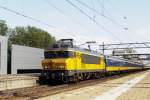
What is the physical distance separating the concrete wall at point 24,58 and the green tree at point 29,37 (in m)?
45.7

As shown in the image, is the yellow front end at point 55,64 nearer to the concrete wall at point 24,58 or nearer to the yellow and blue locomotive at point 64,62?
the yellow and blue locomotive at point 64,62

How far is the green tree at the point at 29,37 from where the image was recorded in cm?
10269

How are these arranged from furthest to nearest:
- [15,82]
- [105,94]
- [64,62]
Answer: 1. [64,62]
2. [15,82]
3. [105,94]

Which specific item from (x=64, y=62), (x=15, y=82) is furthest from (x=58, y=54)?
(x=15, y=82)

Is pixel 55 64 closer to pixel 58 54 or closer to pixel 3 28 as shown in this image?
pixel 58 54

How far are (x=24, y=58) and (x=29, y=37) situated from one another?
5403 cm

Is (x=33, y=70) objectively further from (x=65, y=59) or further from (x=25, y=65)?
(x=65, y=59)

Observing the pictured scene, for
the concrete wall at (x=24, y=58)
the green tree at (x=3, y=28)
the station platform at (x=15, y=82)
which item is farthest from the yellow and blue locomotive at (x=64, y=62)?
the green tree at (x=3, y=28)

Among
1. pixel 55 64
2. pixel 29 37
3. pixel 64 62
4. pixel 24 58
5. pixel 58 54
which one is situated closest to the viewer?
pixel 64 62

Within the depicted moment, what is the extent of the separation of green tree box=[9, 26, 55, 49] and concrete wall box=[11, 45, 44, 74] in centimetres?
4567

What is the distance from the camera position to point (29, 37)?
347 ft

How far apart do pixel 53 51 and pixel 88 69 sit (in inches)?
240

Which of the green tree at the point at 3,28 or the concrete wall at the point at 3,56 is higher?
the green tree at the point at 3,28

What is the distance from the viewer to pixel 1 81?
980 inches
